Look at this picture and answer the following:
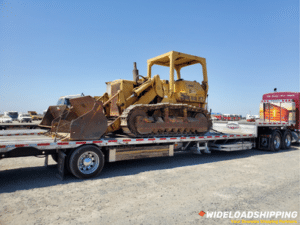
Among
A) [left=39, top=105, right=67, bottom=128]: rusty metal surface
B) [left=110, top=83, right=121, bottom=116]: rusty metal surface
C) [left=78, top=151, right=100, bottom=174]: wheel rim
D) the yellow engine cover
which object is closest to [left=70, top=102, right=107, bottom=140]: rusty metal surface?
[left=78, top=151, right=100, bottom=174]: wheel rim

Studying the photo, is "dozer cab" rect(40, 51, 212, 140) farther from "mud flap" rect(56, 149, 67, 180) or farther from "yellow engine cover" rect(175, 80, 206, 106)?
"mud flap" rect(56, 149, 67, 180)

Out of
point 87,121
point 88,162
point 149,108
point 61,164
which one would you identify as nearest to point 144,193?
point 88,162

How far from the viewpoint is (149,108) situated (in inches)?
303

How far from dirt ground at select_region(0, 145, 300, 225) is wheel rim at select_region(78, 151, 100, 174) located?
0.31 metres

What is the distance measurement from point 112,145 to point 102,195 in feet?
6.11

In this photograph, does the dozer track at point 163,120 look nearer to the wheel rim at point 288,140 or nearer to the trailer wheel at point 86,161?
the trailer wheel at point 86,161

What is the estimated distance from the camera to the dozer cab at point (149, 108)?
7.33 m

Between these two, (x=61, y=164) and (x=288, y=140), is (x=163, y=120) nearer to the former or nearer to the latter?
(x=61, y=164)

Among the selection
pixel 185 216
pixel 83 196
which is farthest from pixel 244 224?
pixel 83 196

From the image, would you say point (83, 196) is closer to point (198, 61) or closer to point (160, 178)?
point (160, 178)

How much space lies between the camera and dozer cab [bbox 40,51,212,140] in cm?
733

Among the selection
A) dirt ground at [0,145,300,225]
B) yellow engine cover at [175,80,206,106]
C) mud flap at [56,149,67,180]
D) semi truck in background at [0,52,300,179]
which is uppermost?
yellow engine cover at [175,80,206,106]

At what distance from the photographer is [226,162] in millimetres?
8211

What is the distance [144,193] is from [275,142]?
9013 millimetres
